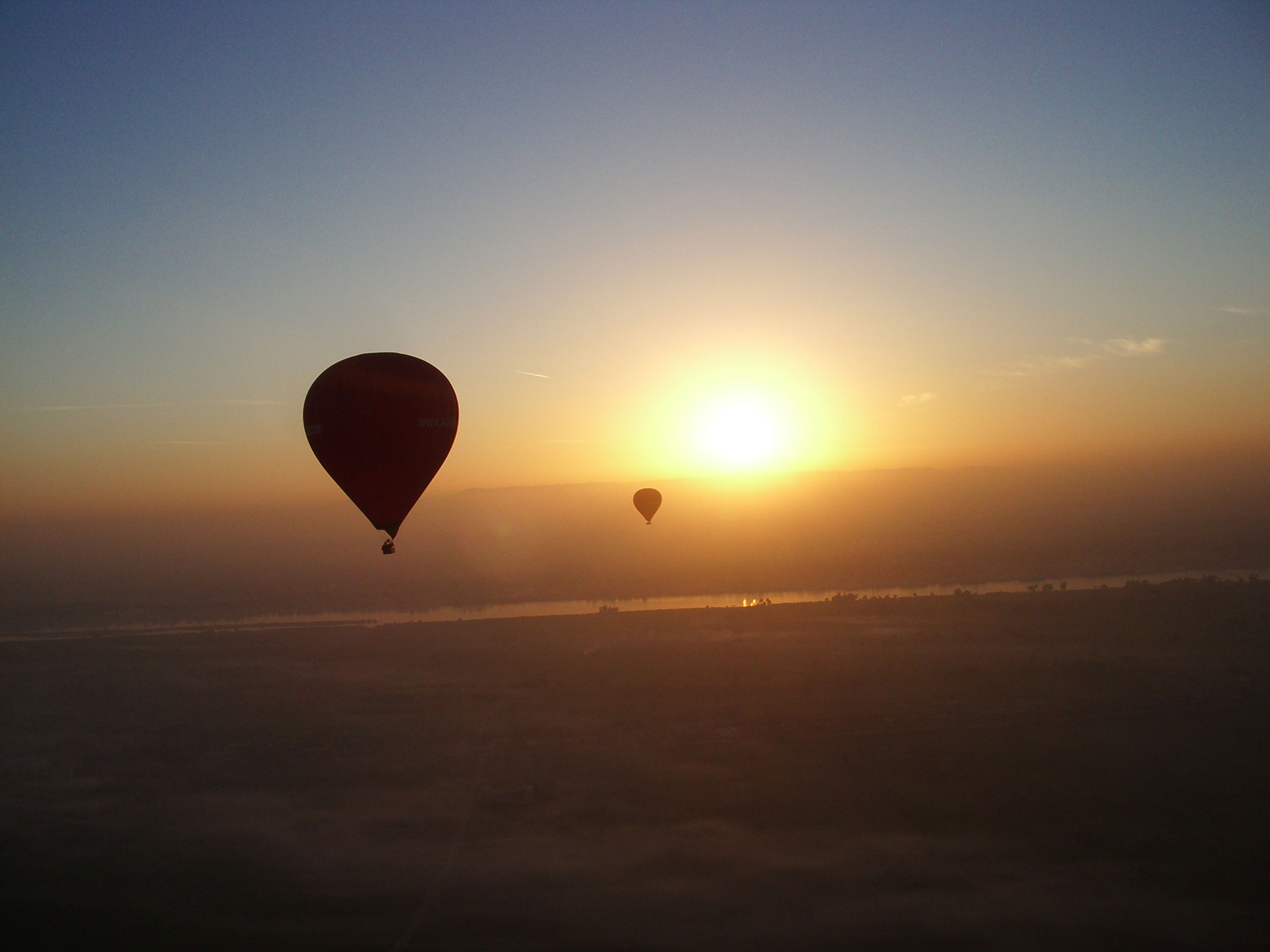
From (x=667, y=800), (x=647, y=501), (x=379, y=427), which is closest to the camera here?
(x=379, y=427)

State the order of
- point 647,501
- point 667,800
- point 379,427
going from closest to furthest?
point 379,427, point 667,800, point 647,501

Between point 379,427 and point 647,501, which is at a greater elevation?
point 647,501

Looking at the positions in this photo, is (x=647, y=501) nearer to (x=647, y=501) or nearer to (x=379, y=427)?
(x=647, y=501)

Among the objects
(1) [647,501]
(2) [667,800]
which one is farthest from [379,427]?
(1) [647,501]

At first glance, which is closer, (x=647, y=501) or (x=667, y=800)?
(x=667, y=800)

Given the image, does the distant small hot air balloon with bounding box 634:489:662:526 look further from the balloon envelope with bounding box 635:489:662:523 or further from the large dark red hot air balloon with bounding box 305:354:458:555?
the large dark red hot air balloon with bounding box 305:354:458:555

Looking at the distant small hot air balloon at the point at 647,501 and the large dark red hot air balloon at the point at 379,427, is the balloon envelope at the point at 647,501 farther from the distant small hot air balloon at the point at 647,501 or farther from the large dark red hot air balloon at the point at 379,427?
the large dark red hot air balloon at the point at 379,427

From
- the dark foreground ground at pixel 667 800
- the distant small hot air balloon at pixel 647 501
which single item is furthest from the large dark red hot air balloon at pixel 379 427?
the distant small hot air balloon at pixel 647 501

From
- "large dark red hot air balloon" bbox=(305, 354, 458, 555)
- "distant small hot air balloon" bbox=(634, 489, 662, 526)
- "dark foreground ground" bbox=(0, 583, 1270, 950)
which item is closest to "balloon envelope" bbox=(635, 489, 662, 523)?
"distant small hot air balloon" bbox=(634, 489, 662, 526)
